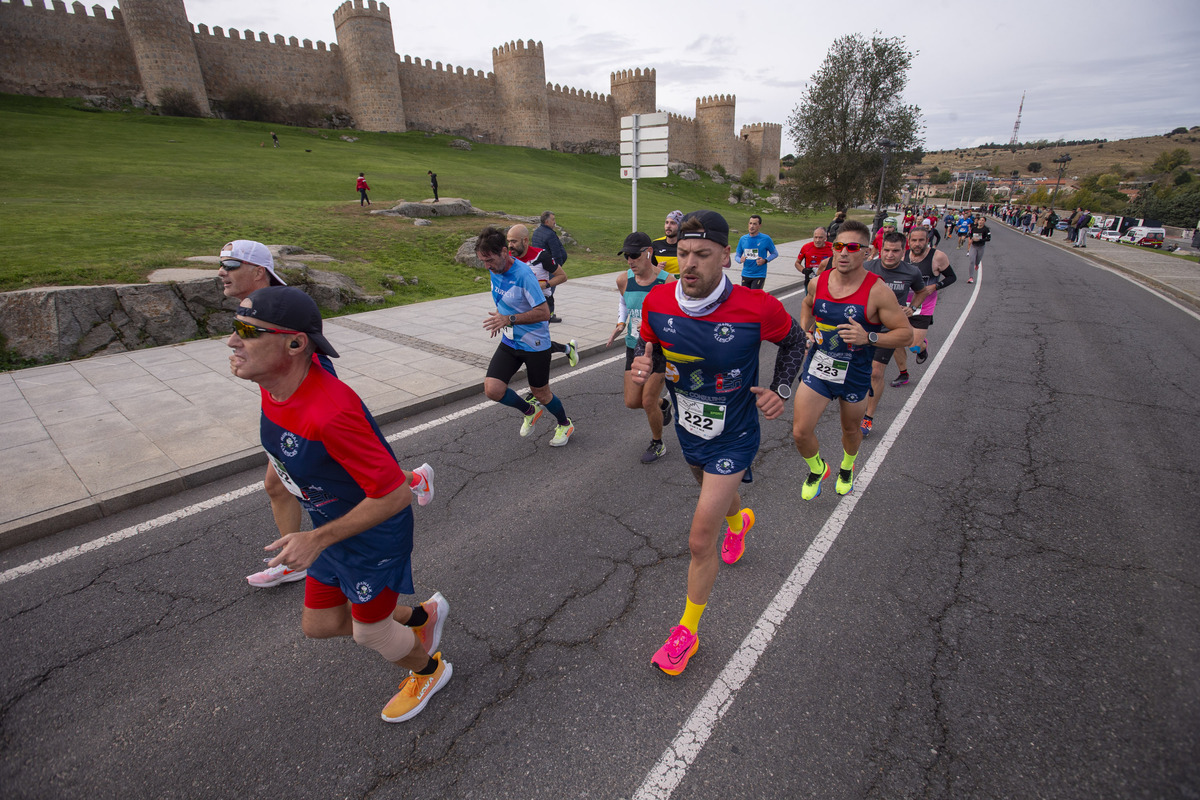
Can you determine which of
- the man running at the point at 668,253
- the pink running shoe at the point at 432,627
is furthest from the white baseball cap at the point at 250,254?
the man running at the point at 668,253

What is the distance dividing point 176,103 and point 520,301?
164 ft

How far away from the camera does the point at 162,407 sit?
6.16 meters

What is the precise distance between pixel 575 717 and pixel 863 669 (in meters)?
1.57

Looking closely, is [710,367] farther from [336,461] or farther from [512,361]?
[512,361]

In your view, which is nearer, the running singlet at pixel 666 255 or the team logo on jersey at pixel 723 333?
the team logo on jersey at pixel 723 333

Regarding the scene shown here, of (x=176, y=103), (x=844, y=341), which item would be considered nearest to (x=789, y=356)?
(x=844, y=341)

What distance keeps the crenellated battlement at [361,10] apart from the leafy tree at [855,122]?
3551 centimetres

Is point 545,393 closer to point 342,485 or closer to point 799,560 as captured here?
point 799,560

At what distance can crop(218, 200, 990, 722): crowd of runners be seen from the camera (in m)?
2.02

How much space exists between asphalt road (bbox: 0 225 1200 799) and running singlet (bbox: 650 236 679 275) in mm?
2038

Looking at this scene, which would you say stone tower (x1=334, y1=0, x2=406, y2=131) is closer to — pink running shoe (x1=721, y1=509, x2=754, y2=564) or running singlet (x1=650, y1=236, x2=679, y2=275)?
running singlet (x1=650, y1=236, x2=679, y2=275)

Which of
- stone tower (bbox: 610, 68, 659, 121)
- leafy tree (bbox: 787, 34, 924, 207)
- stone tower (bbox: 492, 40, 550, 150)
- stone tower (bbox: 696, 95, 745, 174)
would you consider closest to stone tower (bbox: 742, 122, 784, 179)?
stone tower (bbox: 696, 95, 745, 174)

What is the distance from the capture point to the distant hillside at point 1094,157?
127 meters

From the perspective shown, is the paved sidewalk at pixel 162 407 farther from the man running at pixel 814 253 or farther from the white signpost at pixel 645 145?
the white signpost at pixel 645 145
